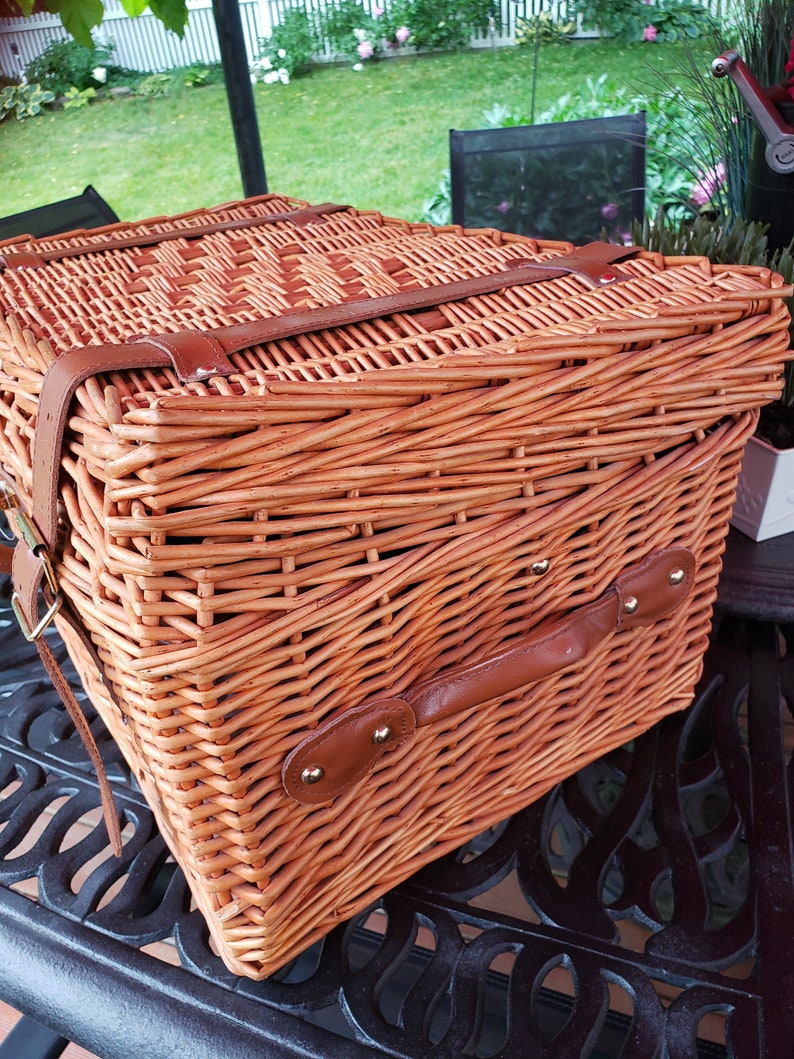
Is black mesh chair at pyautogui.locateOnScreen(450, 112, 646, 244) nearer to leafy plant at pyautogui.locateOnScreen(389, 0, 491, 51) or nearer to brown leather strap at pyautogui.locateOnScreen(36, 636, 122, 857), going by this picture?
leafy plant at pyautogui.locateOnScreen(389, 0, 491, 51)

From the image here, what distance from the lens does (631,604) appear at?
708 millimetres

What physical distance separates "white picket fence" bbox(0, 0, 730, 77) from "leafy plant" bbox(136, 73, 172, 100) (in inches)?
0.7

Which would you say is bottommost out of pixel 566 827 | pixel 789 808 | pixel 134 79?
pixel 566 827

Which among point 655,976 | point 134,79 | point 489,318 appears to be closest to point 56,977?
point 655,976

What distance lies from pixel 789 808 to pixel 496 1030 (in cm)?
41

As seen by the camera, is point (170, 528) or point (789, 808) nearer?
point (170, 528)

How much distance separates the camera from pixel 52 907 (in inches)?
26.6

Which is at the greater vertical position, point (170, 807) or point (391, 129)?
point (391, 129)

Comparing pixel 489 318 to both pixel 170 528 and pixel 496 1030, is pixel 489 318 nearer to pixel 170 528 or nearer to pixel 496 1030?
pixel 170 528

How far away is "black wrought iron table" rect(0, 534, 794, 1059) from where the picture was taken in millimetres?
581

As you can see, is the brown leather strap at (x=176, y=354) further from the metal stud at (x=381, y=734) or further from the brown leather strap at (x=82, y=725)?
the metal stud at (x=381, y=734)

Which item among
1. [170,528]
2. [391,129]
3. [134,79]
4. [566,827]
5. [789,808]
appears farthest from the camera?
[391,129]

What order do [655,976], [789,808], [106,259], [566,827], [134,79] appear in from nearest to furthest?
[655,976]
[789,808]
[106,259]
[566,827]
[134,79]

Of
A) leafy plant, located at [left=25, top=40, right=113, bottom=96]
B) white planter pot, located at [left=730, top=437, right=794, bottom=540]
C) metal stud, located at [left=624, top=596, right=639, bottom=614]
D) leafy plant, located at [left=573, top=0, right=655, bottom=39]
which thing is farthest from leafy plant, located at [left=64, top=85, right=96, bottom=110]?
metal stud, located at [left=624, top=596, right=639, bottom=614]
